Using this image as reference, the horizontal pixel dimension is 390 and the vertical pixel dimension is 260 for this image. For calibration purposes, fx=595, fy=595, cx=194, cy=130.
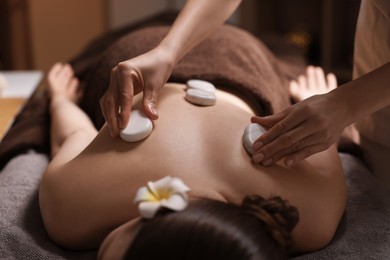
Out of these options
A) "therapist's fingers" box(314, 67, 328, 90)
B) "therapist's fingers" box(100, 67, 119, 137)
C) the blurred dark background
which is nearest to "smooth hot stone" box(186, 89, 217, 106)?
"therapist's fingers" box(100, 67, 119, 137)

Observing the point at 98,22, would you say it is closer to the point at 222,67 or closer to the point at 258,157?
the point at 222,67

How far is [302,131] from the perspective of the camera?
105 centimetres

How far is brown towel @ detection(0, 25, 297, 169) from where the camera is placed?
1.48 metres

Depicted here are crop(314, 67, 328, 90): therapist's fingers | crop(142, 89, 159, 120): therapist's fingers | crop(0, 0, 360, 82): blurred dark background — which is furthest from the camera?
crop(0, 0, 360, 82): blurred dark background

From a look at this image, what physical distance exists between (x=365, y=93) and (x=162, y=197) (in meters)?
0.43

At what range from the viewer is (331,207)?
3.64ft

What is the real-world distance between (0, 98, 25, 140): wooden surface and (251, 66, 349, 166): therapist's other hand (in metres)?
0.75

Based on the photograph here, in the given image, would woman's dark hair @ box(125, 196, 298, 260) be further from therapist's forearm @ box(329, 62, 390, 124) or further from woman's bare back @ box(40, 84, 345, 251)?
therapist's forearm @ box(329, 62, 390, 124)

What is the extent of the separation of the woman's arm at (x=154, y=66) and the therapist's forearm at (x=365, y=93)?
0.36 metres

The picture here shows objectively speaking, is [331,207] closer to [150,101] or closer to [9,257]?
[150,101]

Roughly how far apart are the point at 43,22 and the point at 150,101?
2462mm

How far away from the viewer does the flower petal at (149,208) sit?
90 cm

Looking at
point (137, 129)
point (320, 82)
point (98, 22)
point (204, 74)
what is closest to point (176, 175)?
point (137, 129)

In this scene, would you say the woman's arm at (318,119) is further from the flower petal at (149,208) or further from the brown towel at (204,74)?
the brown towel at (204,74)
